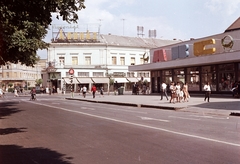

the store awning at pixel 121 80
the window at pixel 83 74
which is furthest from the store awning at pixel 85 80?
the store awning at pixel 121 80

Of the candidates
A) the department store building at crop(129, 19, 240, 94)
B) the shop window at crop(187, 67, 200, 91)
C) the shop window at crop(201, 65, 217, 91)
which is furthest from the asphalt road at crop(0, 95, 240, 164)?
the shop window at crop(187, 67, 200, 91)

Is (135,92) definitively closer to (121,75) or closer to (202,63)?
(202,63)

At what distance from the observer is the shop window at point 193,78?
119 feet

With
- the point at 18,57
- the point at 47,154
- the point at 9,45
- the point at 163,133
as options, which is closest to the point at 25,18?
the point at 47,154

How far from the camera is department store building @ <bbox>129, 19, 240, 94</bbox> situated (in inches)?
1200

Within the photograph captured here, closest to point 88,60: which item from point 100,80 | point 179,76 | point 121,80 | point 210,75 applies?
point 100,80

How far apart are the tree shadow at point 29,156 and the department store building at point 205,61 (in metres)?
24.0

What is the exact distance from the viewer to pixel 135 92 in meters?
48.6

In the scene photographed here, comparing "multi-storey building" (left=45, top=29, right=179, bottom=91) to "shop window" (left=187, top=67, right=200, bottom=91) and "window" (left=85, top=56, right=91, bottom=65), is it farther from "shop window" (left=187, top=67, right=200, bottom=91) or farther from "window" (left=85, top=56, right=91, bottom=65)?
"shop window" (left=187, top=67, right=200, bottom=91)

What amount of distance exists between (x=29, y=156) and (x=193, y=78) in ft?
104

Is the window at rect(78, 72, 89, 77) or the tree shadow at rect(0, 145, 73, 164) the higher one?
the window at rect(78, 72, 89, 77)

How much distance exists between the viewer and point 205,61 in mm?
32188

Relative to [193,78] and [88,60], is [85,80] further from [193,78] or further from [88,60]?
[193,78]

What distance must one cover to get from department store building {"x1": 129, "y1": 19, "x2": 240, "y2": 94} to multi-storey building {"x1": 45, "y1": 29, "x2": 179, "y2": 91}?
25013 millimetres
